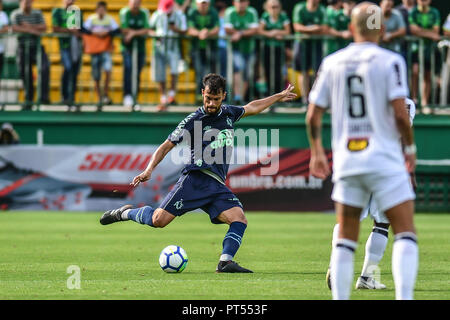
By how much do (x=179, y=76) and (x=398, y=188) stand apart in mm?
16304

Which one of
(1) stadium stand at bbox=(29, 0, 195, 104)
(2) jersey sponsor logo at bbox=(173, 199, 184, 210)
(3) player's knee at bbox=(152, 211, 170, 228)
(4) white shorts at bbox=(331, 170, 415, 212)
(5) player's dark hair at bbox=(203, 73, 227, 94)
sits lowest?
(1) stadium stand at bbox=(29, 0, 195, 104)

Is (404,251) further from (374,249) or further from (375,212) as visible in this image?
(375,212)

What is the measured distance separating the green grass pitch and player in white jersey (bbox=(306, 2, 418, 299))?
1.70 metres

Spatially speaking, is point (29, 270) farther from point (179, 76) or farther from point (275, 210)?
point (179, 76)

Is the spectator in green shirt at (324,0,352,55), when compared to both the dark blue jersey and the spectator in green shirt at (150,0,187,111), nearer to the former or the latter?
the spectator in green shirt at (150,0,187,111)

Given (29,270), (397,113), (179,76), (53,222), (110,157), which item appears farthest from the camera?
(179,76)

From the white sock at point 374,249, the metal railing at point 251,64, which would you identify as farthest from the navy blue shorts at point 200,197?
the metal railing at point 251,64

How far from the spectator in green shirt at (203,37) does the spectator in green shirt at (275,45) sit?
109cm

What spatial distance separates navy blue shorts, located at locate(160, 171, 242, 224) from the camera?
37.0 feet

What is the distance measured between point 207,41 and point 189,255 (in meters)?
9.69

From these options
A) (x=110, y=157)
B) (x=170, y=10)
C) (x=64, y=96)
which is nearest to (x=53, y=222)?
(x=110, y=157)

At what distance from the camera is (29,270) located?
11055mm

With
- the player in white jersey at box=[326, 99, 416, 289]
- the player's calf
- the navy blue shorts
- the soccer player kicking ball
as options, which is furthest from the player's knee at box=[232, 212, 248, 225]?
the player's calf

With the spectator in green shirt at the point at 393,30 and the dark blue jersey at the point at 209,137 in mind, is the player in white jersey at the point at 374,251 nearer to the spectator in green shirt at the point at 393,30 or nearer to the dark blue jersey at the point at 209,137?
the dark blue jersey at the point at 209,137
